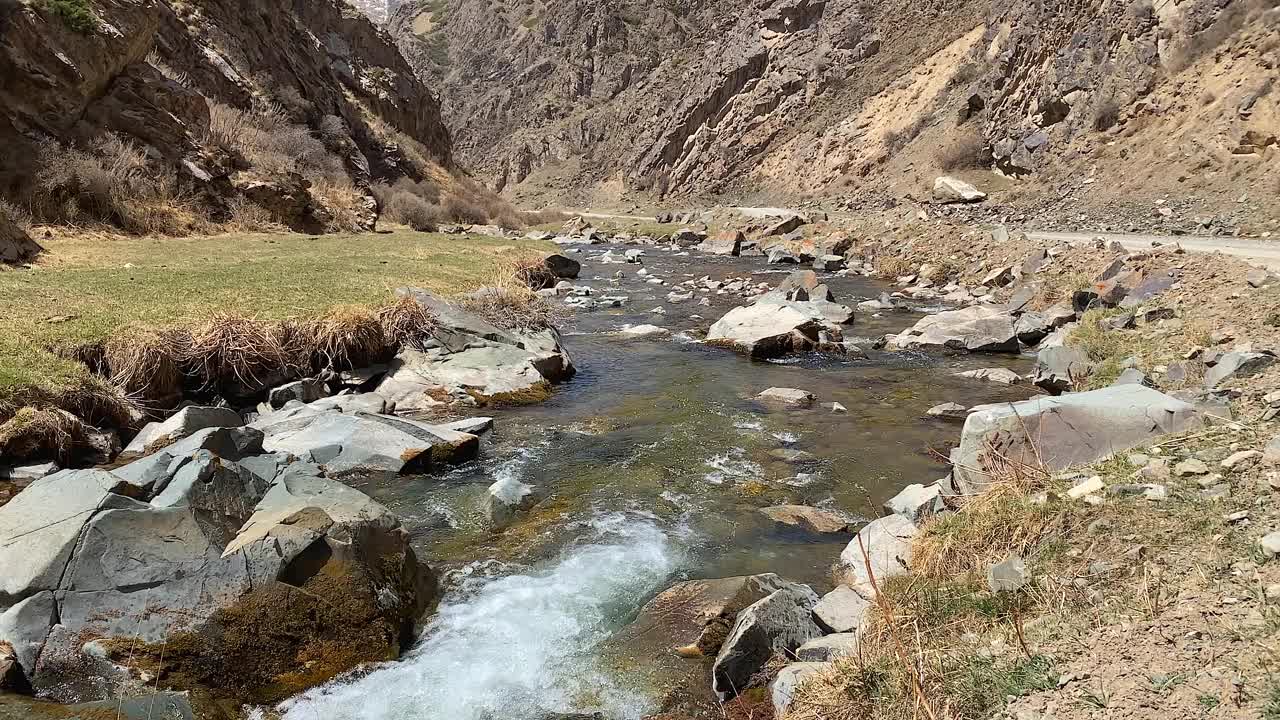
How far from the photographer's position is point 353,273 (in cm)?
1608

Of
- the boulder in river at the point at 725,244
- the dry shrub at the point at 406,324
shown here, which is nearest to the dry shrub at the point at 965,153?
the boulder in river at the point at 725,244

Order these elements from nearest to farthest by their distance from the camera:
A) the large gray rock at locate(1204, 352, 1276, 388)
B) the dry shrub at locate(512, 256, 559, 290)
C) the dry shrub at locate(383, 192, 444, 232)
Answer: the large gray rock at locate(1204, 352, 1276, 388)
the dry shrub at locate(512, 256, 559, 290)
the dry shrub at locate(383, 192, 444, 232)

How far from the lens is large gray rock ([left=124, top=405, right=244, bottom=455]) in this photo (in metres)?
8.38

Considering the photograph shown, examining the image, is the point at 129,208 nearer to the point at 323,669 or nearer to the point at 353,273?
the point at 353,273

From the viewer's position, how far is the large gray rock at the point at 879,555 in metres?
5.62

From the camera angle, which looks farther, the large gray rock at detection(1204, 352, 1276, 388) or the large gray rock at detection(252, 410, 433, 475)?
the large gray rock at detection(252, 410, 433, 475)

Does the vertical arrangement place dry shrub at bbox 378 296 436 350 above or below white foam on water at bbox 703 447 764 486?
above

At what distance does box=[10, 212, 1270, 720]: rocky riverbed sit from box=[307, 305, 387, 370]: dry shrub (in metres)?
0.49

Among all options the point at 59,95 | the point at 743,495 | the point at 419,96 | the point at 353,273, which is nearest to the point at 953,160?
the point at 353,273

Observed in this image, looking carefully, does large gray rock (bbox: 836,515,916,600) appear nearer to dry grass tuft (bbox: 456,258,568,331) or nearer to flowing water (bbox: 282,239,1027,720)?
flowing water (bbox: 282,239,1027,720)

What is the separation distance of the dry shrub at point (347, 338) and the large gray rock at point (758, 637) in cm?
888

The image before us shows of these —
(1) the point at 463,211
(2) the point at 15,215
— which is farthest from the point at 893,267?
(1) the point at 463,211

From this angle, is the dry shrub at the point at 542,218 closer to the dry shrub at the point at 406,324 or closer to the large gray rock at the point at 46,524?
the dry shrub at the point at 406,324

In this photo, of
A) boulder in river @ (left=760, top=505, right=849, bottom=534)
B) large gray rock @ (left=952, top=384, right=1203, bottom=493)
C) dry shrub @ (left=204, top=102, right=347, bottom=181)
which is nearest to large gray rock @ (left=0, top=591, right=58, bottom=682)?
boulder in river @ (left=760, top=505, right=849, bottom=534)
